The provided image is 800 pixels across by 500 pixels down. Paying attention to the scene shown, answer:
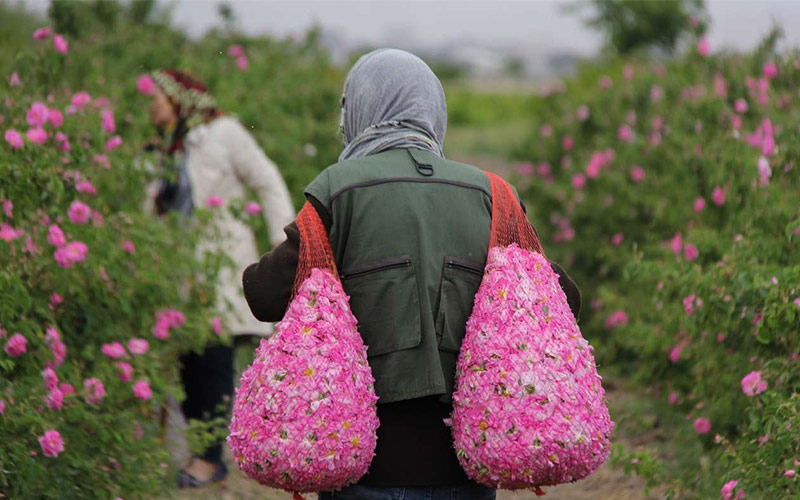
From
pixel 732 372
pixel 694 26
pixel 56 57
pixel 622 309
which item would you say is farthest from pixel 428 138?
pixel 694 26

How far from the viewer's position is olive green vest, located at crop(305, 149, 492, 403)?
2266 mm

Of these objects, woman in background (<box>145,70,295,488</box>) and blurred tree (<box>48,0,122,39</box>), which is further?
blurred tree (<box>48,0,122,39</box>)

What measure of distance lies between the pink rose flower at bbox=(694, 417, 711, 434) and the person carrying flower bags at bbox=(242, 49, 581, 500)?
1884mm

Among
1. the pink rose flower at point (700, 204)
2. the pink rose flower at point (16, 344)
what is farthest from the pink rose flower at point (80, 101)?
the pink rose flower at point (700, 204)

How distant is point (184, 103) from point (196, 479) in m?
1.62

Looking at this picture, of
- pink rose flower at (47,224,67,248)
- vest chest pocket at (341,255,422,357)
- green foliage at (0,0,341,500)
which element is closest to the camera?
vest chest pocket at (341,255,422,357)

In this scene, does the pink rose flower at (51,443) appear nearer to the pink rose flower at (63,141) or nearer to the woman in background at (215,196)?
the pink rose flower at (63,141)

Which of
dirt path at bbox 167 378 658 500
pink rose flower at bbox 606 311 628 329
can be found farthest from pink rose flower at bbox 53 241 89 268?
pink rose flower at bbox 606 311 628 329

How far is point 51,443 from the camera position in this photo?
3135mm

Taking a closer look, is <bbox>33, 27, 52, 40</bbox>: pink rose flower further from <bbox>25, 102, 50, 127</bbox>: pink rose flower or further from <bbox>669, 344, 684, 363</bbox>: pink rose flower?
<bbox>669, 344, 684, 363</bbox>: pink rose flower

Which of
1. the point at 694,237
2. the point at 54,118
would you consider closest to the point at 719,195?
the point at 694,237

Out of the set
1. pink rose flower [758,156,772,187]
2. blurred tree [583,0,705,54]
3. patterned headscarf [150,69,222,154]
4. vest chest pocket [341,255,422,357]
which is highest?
blurred tree [583,0,705,54]

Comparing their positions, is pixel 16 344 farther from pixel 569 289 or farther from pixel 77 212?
pixel 569 289

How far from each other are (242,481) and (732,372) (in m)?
2.17
